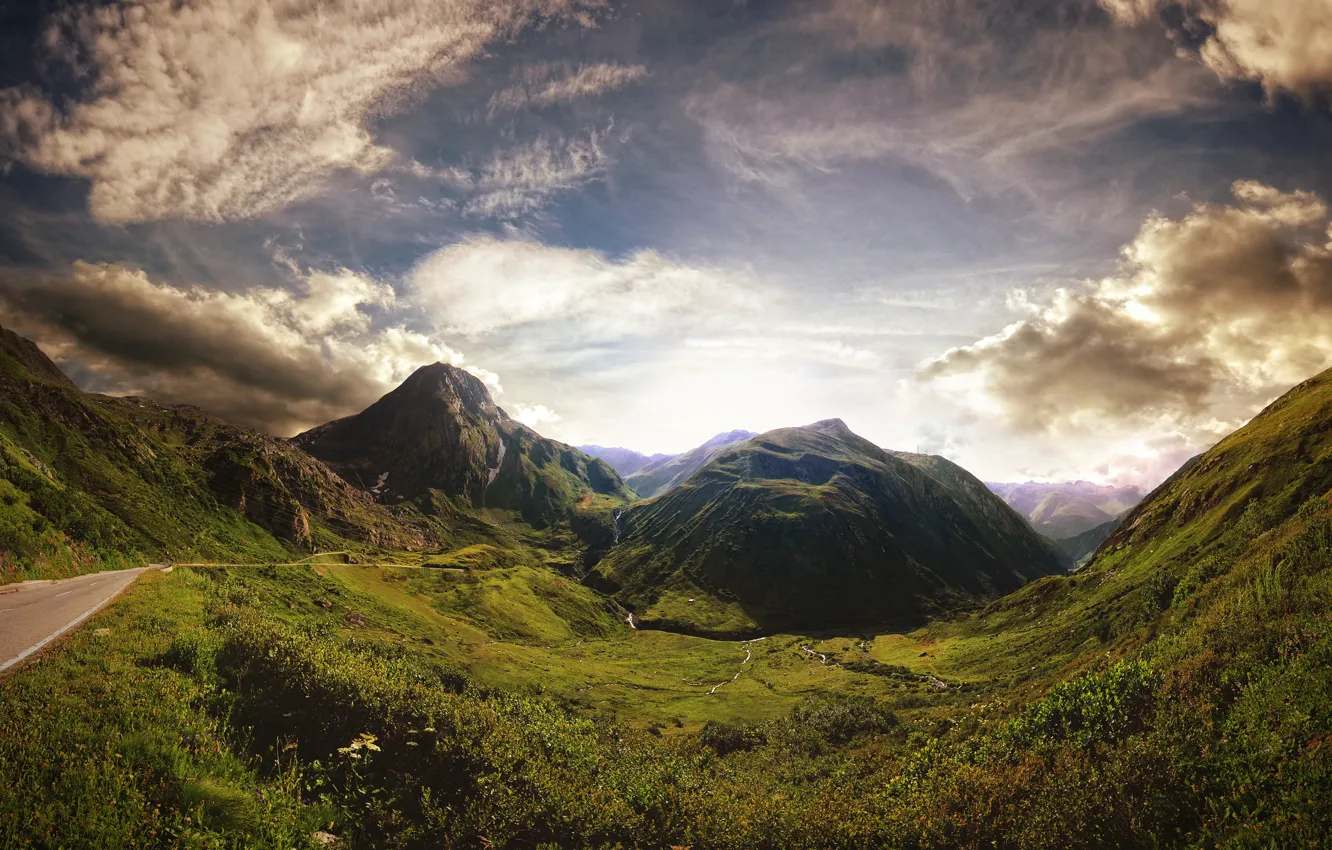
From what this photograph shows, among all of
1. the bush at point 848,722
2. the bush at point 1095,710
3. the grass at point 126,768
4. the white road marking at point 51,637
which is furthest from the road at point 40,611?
the bush at point 848,722

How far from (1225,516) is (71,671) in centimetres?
16195

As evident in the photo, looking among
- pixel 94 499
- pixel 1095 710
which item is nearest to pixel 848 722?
pixel 1095 710

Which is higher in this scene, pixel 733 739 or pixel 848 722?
pixel 848 722

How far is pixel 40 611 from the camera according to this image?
29109 millimetres

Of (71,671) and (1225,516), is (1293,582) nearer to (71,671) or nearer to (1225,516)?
(71,671)

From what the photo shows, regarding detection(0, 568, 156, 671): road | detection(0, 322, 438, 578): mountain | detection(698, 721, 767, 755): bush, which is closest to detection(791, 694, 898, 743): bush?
detection(698, 721, 767, 755): bush

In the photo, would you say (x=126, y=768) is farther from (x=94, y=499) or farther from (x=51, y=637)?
(x=94, y=499)

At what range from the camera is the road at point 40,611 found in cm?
2134

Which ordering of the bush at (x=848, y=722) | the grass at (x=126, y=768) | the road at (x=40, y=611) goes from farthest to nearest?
the bush at (x=848, y=722), the road at (x=40, y=611), the grass at (x=126, y=768)

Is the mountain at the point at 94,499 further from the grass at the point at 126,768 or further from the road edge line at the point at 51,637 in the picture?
the grass at the point at 126,768

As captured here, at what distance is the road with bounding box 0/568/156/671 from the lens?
2134 cm

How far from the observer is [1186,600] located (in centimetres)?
3100

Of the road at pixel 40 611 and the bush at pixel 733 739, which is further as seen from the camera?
the bush at pixel 733 739

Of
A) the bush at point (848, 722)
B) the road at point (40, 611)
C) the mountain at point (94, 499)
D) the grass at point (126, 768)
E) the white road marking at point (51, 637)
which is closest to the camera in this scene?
the grass at point (126, 768)
